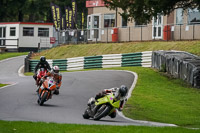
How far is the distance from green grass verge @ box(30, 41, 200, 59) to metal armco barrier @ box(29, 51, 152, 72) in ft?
6.97

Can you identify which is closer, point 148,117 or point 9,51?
point 148,117

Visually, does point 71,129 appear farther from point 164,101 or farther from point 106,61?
point 106,61

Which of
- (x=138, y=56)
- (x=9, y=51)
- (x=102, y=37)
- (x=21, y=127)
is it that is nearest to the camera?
(x=21, y=127)

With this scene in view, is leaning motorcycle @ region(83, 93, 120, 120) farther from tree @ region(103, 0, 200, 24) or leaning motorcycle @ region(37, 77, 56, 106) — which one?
tree @ region(103, 0, 200, 24)

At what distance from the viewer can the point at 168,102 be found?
69.1ft

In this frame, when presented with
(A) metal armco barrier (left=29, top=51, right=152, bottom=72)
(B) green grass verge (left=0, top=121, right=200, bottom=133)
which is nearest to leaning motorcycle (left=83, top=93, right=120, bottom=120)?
(B) green grass verge (left=0, top=121, right=200, bottom=133)

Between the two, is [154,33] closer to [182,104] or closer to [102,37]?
[102,37]

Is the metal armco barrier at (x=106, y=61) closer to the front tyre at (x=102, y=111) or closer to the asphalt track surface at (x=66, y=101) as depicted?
the asphalt track surface at (x=66, y=101)

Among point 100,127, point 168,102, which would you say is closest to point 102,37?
point 168,102

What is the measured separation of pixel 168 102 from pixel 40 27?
48.2 metres

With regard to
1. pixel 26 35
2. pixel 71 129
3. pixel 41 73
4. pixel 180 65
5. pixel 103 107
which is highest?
pixel 26 35

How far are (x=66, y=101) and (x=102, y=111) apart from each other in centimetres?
591

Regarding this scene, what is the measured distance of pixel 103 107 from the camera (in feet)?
48.2

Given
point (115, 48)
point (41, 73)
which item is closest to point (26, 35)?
point (115, 48)
